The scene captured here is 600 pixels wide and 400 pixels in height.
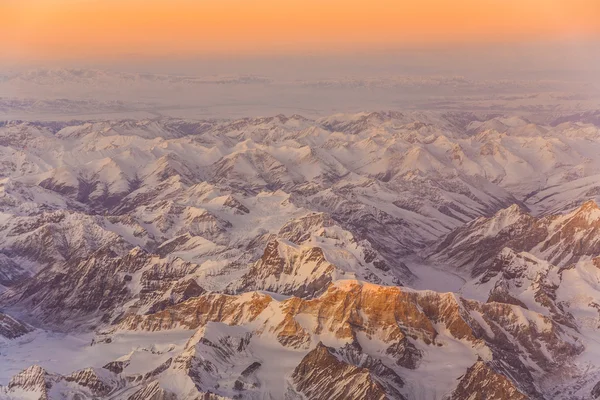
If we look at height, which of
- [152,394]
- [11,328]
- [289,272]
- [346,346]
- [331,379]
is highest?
[346,346]

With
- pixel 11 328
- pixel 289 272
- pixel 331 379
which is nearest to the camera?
pixel 331 379

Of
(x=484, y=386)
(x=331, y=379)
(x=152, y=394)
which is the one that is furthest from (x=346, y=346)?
(x=152, y=394)

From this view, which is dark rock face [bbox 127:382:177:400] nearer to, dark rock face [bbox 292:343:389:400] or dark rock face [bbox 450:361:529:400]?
dark rock face [bbox 292:343:389:400]

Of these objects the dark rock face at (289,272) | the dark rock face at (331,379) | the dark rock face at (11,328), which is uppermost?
the dark rock face at (331,379)

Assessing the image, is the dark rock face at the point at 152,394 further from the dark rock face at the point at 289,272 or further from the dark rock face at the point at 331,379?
the dark rock face at the point at 289,272

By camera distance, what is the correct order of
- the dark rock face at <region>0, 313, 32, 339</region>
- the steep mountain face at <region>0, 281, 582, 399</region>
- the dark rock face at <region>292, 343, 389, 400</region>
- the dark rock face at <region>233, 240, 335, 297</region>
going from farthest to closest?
the dark rock face at <region>0, 313, 32, 339</region>
the dark rock face at <region>233, 240, 335, 297</region>
the steep mountain face at <region>0, 281, 582, 399</region>
the dark rock face at <region>292, 343, 389, 400</region>

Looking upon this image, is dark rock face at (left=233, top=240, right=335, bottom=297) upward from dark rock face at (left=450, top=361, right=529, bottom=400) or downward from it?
downward

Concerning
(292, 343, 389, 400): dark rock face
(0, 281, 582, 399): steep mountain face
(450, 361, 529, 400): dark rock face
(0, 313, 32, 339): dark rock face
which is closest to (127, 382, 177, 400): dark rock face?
(0, 281, 582, 399): steep mountain face

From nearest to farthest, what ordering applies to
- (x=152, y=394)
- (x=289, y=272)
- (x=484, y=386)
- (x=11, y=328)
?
1. (x=152, y=394)
2. (x=484, y=386)
3. (x=11, y=328)
4. (x=289, y=272)

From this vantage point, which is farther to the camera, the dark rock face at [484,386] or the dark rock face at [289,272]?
the dark rock face at [289,272]

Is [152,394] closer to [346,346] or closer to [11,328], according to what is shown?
[346,346]

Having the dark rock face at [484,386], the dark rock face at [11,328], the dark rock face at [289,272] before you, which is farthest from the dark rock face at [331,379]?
the dark rock face at [11,328]
